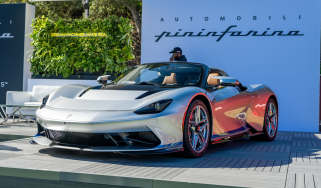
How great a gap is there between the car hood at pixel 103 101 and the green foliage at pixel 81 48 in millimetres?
6573

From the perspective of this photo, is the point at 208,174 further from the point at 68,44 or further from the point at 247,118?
the point at 68,44

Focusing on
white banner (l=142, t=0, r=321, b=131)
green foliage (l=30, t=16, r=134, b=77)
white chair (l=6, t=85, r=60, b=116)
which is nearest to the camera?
white banner (l=142, t=0, r=321, b=131)

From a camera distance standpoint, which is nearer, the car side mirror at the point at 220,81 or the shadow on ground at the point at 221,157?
the shadow on ground at the point at 221,157

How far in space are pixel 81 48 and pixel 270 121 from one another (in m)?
6.48

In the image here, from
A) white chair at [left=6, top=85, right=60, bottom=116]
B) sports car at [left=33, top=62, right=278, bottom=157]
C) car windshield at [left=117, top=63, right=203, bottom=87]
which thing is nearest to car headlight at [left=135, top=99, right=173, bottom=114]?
sports car at [left=33, top=62, right=278, bottom=157]

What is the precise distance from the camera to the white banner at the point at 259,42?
993cm

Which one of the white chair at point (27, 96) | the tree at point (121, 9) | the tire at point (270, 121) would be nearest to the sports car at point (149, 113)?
the tire at point (270, 121)

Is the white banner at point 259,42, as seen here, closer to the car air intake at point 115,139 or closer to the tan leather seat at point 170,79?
the tan leather seat at point 170,79

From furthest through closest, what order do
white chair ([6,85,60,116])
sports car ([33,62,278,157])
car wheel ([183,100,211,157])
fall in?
white chair ([6,85,60,116]) → car wheel ([183,100,211,157]) → sports car ([33,62,278,157])

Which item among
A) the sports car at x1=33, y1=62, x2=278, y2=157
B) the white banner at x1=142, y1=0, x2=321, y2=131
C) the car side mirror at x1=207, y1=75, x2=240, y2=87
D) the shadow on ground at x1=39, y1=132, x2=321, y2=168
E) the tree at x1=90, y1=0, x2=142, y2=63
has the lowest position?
the shadow on ground at x1=39, y1=132, x2=321, y2=168

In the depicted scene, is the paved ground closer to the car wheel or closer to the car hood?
the car wheel

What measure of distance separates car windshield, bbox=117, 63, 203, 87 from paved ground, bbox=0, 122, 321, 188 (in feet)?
3.31

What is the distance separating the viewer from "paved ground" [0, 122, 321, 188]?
401 cm

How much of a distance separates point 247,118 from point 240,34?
4.17 metres
